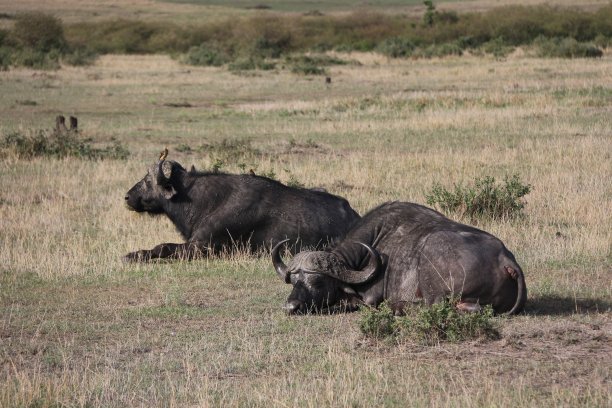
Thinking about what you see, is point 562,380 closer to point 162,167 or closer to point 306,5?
point 162,167

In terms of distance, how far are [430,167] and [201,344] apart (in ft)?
36.6

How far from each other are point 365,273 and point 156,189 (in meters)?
4.68

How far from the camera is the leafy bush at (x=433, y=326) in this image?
7.58 metres

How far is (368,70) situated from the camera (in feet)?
149

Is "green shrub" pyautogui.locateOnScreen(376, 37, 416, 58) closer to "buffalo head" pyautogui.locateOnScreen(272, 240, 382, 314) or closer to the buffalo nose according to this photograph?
"buffalo head" pyautogui.locateOnScreen(272, 240, 382, 314)

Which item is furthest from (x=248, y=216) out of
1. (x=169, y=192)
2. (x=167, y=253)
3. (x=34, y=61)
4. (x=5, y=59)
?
(x=34, y=61)

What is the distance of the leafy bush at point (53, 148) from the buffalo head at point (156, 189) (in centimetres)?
778

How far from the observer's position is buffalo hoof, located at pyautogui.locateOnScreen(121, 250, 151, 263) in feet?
38.8

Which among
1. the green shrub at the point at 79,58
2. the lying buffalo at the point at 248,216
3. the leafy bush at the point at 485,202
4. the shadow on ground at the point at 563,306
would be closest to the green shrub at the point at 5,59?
the green shrub at the point at 79,58

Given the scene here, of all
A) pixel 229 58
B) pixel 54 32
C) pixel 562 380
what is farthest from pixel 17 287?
pixel 54 32

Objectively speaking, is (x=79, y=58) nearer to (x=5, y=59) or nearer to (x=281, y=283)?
(x=5, y=59)

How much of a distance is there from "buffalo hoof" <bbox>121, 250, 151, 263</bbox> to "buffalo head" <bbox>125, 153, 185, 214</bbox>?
3.42ft

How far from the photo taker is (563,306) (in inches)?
355

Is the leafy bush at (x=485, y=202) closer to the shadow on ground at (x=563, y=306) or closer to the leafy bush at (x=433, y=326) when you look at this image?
the shadow on ground at (x=563, y=306)
